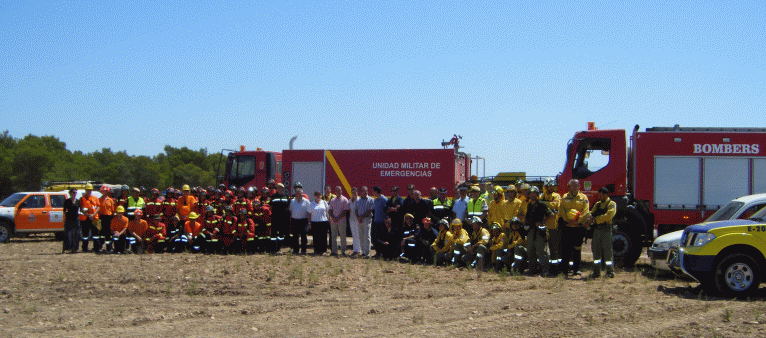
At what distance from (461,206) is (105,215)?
865cm

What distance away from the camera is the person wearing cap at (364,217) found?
48.1ft

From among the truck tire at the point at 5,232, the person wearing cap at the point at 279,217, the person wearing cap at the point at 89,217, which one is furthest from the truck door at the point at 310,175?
the truck tire at the point at 5,232

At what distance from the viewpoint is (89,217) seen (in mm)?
15242

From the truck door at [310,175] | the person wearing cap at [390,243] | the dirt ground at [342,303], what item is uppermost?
the truck door at [310,175]

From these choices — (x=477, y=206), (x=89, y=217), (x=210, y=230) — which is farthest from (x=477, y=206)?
(x=89, y=217)

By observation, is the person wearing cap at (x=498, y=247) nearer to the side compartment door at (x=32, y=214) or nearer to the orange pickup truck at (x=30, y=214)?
the orange pickup truck at (x=30, y=214)

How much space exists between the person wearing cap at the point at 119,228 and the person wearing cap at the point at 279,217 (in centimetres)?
351

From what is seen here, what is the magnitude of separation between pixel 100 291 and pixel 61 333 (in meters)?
2.61

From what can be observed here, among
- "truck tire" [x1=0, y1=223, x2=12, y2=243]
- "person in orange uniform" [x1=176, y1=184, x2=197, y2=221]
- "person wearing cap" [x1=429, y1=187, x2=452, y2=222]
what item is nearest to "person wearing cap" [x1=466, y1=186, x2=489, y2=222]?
"person wearing cap" [x1=429, y1=187, x2=452, y2=222]

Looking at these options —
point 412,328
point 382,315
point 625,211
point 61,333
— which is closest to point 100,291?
point 61,333

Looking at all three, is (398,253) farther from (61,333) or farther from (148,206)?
(61,333)

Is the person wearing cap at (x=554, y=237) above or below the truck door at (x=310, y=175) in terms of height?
below

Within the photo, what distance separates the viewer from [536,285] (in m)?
10.3

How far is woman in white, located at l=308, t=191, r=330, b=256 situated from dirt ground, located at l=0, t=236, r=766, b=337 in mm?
2236
